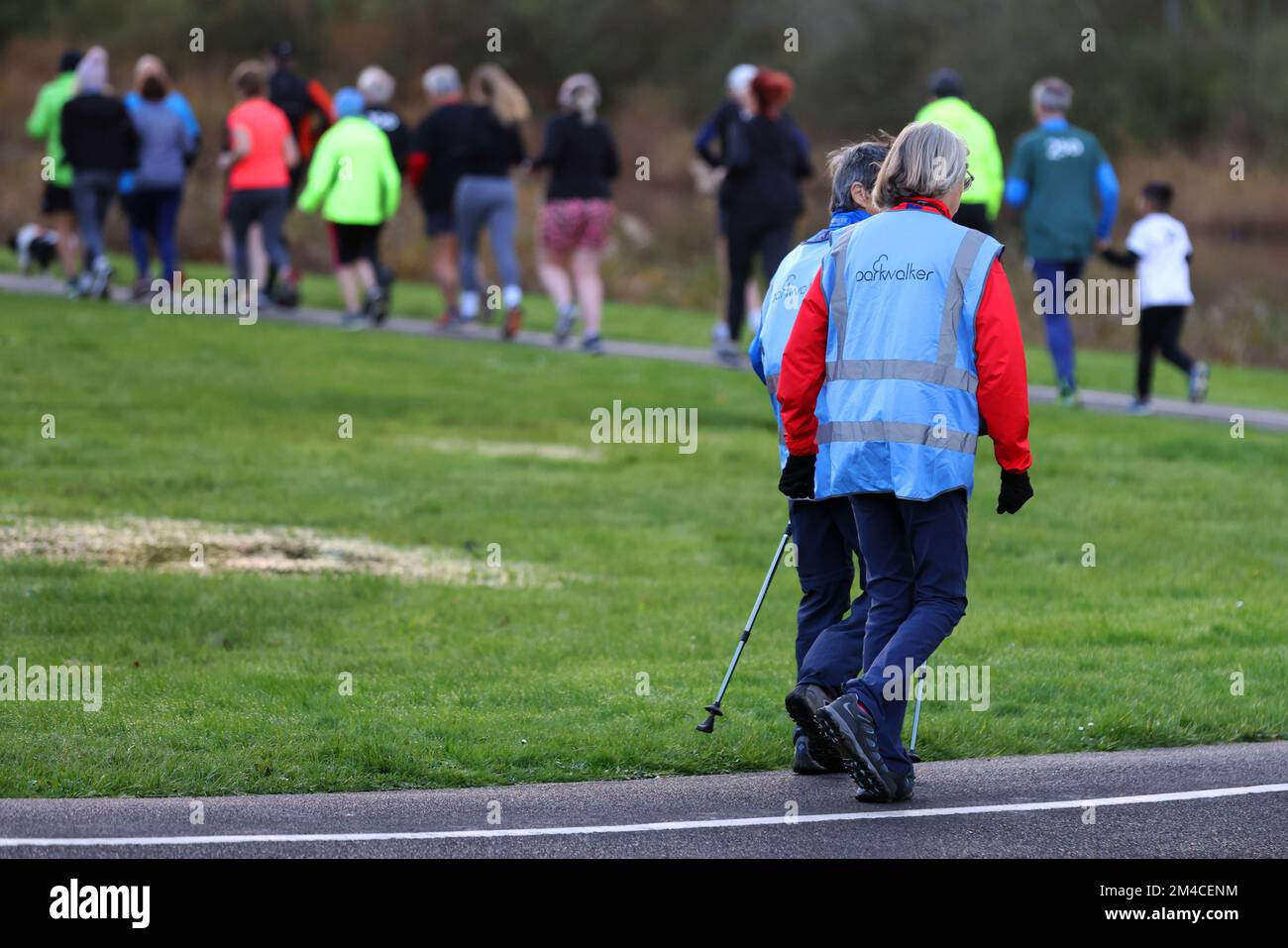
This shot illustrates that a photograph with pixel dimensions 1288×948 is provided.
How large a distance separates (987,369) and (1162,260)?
9.30m

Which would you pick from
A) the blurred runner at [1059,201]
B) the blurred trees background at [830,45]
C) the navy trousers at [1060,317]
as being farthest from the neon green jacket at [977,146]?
the blurred trees background at [830,45]

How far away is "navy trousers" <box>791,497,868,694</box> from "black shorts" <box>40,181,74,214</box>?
46.6 ft

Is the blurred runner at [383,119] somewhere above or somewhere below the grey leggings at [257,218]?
above

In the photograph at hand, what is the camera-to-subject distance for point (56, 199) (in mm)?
19453

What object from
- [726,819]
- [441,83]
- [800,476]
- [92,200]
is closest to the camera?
[726,819]

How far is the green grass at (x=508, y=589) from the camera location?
7168mm

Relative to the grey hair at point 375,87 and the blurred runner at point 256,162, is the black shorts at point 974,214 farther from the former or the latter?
the blurred runner at point 256,162

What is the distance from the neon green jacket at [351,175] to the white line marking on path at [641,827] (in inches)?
478

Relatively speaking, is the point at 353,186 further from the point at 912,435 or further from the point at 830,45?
the point at 830,45

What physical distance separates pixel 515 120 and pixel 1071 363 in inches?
221

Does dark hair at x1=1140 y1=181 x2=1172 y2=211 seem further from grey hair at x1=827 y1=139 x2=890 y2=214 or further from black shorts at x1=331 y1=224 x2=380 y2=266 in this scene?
grey hair at x1=827 y1=139 x2=890 y2=214

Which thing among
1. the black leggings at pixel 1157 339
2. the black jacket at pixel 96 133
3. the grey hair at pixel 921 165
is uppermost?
the black jacket at pixel 96 133

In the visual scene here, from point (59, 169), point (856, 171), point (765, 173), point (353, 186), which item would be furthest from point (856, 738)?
point (59, 169)
